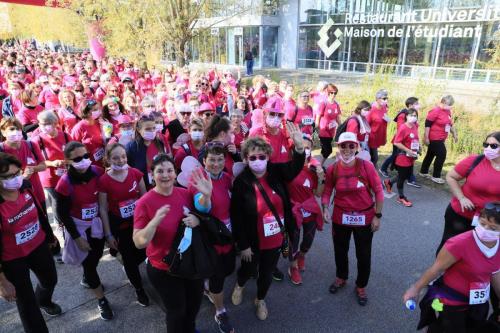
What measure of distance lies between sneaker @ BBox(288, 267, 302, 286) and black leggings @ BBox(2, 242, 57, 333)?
2.69m

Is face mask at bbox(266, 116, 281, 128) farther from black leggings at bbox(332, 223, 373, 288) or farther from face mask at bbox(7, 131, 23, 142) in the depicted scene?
face mask at bbox(7, 131, 23, 142)

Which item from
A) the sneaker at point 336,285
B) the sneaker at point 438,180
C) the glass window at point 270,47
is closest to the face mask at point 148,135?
the sneaker at point 336,285

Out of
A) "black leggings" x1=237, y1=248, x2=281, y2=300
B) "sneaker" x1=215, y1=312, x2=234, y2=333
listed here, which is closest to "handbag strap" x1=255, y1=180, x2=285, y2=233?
"black leggings" x1=237, y1=248, x2=281, y2=300

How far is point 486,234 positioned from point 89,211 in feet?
11.5

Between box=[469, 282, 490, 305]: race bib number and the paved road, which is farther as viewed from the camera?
the paved road

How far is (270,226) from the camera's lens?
10.6 feet

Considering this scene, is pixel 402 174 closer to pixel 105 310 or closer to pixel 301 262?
pixel 301 262

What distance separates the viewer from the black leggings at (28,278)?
2.84m

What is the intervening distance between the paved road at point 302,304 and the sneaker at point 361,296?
3.1 inches

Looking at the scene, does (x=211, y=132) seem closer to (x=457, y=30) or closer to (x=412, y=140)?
(x=412, y=140)

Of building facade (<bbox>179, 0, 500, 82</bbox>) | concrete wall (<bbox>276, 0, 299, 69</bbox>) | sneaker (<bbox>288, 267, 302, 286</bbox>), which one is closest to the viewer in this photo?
sneaker (<bbox>288, 267, 302, 286</bbox>)

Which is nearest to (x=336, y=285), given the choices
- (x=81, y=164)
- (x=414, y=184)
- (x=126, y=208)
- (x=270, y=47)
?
(x=126, y=208)

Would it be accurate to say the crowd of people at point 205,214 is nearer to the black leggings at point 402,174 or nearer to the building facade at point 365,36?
the black leggings at point 402,174

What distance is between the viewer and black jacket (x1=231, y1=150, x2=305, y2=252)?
3156mm
